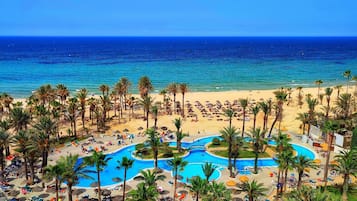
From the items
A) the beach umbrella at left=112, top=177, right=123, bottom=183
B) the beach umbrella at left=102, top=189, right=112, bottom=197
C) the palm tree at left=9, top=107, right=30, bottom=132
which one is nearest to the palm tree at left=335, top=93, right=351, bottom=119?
the beach umbrella at left=112, top=177, right=123, bottom=183

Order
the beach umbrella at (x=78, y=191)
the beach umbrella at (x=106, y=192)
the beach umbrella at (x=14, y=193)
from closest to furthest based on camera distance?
the beach umbrella at (x=106, y=192), the beach umbrella at (x=14, y=193), the beach umbrella at (x=78, y=191)

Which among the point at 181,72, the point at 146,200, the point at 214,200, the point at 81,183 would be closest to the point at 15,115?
the point at 81,183

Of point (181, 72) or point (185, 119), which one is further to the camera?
point (181, 72)

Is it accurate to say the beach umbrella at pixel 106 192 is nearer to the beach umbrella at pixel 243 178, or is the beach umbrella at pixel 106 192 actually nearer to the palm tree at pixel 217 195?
the palm tree at pixel 217 195

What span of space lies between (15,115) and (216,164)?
28933 mm

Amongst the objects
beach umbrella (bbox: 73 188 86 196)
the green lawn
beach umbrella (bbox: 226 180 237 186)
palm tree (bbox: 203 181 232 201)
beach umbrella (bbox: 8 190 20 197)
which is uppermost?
palm tree (bbox: 203 181 232 201)

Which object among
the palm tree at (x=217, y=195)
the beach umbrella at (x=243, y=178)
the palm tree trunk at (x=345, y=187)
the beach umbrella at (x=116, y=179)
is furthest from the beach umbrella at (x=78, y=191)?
the palm tree trunk at (x=345, y=187)

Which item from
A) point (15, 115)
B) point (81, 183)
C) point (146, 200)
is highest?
point (15, 115)

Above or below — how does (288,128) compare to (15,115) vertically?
below

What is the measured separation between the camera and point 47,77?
12731 cm

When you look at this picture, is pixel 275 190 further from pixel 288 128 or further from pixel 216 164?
pixel 288 128

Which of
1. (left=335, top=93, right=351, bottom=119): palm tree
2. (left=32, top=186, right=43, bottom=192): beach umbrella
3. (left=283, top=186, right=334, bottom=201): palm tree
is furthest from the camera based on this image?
(left=335, top=93, right=351, bottom=119): palm tree

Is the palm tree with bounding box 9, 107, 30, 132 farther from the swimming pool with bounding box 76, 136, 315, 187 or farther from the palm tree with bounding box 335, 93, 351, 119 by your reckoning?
the palm tree with bounding box 335, 93, 351, 119

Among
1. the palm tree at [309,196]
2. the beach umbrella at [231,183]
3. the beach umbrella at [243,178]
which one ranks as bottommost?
the beach umbrella at [231,183]
